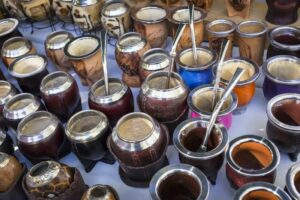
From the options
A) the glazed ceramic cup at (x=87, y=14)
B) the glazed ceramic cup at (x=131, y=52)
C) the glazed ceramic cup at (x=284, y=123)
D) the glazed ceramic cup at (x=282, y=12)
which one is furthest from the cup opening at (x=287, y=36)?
the glazed ceramic cup at (x=87, y=14)

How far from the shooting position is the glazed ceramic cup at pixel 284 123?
70cm

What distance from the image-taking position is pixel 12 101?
882 mm

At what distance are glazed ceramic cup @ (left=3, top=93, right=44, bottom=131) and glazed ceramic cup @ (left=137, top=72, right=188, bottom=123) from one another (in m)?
0.26

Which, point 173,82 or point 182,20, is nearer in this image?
point 173,82

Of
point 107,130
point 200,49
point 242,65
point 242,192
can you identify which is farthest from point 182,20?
point 242,192

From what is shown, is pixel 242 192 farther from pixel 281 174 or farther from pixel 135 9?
pixel 135 9

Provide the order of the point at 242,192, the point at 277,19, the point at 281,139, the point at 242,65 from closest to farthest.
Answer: the point at 242,192, the point at 281,139, the point at 242,65, the point at 277,19

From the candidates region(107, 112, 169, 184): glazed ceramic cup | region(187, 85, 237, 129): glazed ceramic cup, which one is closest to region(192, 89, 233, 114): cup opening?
region(187, 85, 237, 129): glazed ceramic cup

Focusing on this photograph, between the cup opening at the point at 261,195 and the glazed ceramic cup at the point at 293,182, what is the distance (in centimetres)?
2

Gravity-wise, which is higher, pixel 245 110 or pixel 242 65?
pixel 242 65

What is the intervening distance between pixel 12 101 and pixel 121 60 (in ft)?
0.95

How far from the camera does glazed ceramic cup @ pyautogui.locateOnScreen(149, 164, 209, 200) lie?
0.62 m

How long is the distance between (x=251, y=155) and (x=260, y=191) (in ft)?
0.41

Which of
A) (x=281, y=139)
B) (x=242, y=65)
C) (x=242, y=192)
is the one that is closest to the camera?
(x=242, y=192)
